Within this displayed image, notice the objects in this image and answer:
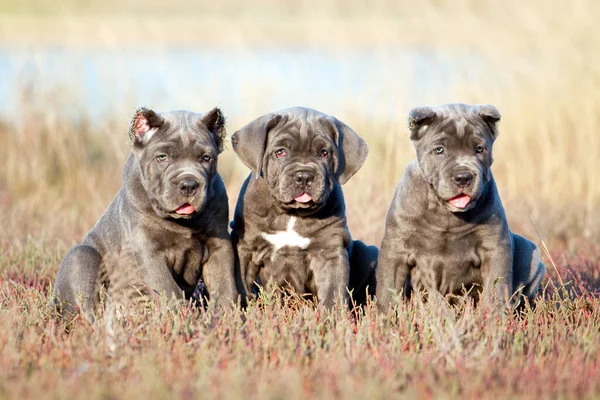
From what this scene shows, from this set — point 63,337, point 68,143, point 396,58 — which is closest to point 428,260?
point 63,337

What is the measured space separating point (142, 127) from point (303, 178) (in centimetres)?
130

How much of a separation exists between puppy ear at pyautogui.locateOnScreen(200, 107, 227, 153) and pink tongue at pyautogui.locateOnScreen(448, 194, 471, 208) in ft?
6.12

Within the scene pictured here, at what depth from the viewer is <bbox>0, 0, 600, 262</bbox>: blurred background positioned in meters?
12.3

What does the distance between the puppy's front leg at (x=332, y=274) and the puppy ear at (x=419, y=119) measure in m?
1.09

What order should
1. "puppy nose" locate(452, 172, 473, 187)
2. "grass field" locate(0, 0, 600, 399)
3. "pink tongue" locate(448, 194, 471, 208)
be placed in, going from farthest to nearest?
"pink tongue" locate(448, 194, 471, 208) < "puppy nose" locate(452, 172, 473, 187) < "grass field" locate(0, 0, 600, 399)

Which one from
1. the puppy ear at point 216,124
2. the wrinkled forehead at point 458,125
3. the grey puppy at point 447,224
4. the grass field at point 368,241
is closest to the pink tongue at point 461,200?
the grey puppy at point 447,224

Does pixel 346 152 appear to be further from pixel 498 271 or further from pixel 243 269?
pixel 498 271

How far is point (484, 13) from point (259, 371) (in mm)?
11045

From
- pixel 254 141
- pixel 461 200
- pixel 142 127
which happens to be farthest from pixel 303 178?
pixel 142 127

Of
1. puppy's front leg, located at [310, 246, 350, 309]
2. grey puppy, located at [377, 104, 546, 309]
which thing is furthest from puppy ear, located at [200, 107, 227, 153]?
grey puppy, located at [377, 104, 546, 309]

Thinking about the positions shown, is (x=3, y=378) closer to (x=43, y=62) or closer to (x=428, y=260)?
(x=428, y=260)

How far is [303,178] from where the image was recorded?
662cm

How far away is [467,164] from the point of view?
635 cm

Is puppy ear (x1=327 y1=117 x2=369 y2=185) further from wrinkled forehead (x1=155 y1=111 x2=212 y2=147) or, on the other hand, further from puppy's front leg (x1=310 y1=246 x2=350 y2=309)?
A: wrinkled forehead (x1=155 y1=111 x2=212 y2=147)
